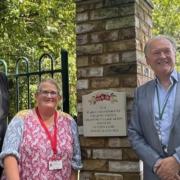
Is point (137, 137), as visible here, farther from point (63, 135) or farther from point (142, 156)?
point (63, 135)

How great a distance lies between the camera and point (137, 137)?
2727 millimetres

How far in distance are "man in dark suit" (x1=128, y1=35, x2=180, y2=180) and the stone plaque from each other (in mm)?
460

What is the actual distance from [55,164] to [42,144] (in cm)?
18

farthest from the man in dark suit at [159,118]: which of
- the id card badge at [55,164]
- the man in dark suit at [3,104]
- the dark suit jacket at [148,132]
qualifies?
the man in dark suit at [3,104]

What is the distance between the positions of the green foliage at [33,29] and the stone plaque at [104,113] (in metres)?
4.64

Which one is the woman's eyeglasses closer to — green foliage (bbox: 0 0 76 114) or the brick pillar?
the brick pillar

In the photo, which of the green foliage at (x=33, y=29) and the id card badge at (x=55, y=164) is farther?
the green foliage at (x=33, y=29)

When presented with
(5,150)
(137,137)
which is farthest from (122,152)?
(5,150)

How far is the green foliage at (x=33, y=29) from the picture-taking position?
324 inches

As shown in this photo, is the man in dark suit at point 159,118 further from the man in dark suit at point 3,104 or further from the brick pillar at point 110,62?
the man in dark suit at point 3,104

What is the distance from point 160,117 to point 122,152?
2.64ft

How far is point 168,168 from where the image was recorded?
8.08 ft

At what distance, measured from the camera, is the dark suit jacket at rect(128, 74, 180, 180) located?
253cm

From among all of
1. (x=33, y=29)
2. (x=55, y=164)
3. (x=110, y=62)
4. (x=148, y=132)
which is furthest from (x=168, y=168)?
(x=33, y=29)
